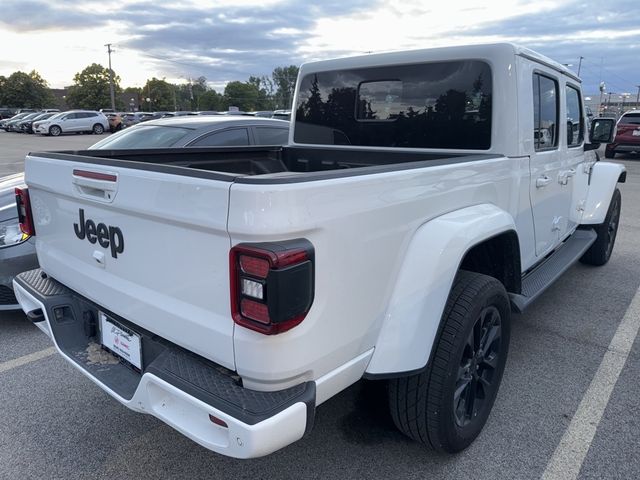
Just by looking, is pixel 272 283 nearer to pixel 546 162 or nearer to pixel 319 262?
pixel 319 262

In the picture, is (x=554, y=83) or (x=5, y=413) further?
(x=554, y=83)

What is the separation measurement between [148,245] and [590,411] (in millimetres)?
2623

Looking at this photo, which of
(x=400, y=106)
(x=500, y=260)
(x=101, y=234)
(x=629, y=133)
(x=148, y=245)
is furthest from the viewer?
(x=629, y=133)

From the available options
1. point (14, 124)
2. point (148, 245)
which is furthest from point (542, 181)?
point (14, 124)

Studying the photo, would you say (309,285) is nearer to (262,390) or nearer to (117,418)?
(262,390)

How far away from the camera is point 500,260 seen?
10.0 ft

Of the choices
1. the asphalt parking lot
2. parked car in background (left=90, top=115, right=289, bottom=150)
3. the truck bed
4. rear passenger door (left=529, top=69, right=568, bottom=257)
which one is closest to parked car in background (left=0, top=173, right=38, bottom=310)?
the asphalt parking lot

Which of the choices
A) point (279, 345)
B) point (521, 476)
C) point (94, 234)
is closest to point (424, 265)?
point (279, 345)

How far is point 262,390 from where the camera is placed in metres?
1.84

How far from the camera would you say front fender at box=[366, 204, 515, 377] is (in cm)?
216

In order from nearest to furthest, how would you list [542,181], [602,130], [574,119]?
[542,181]
[574,119]
[602,130]

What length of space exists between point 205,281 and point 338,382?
25.7 inches

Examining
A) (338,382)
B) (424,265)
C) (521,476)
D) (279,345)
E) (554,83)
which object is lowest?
(521,476)

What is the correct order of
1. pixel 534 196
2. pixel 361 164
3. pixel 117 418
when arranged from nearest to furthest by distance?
pixel 117 418 → pixel 534 196 → pixel 361 164
